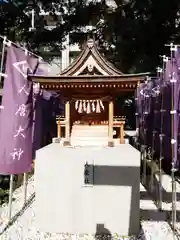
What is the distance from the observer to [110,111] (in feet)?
31.8

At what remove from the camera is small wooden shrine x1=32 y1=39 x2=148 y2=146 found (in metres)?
9.07

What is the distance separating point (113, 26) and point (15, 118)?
36.2 feet

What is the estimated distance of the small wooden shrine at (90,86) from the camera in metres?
9.07

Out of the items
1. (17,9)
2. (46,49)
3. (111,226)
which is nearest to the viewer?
(111,226)

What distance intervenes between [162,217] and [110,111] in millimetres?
2815

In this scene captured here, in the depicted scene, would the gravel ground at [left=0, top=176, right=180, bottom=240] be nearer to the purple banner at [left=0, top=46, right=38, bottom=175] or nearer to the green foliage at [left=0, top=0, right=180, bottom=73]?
the purple banner at [left=0, top=46, right=38, bottom=175]

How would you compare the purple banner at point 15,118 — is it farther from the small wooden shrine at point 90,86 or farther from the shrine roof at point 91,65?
the shrine roof at point 91,65

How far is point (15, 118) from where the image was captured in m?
7.84

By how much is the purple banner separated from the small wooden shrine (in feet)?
2.23

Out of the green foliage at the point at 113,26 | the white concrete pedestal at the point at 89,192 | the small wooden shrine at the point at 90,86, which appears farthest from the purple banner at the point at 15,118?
the green foliage at the point at 113,26

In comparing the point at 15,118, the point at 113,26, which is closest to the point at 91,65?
the point at 15,118

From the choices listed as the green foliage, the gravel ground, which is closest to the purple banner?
the gravel ground

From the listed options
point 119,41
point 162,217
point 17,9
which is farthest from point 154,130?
point 17,9

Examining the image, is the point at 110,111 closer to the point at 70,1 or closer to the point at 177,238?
the point at 177,238
